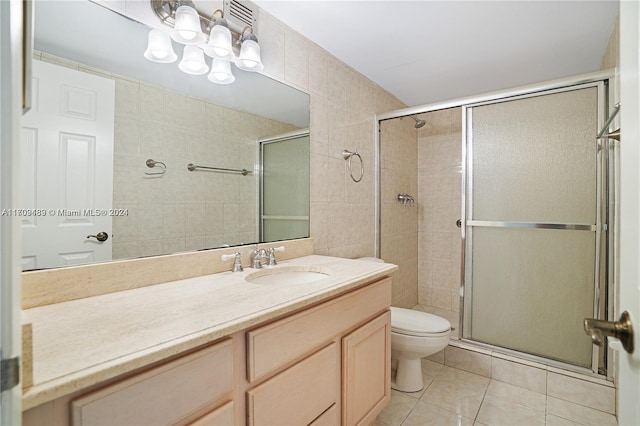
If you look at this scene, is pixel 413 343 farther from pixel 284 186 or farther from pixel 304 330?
pixel 284 186

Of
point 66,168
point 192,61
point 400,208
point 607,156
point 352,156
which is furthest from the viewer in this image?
point 400,208

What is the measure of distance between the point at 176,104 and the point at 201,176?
1.06ft

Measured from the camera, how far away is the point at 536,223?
202 cm

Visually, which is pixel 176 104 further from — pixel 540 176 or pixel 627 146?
pixel 540 176

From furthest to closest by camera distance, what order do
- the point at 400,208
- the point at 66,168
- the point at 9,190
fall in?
the point at 400,208
the point at 66,168
the point at 9,190

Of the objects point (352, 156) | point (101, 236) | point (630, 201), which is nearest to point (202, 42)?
point (101, 236)

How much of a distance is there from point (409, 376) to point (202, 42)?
87.1 inches

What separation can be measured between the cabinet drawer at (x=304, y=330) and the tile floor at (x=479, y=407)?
0.79 meters

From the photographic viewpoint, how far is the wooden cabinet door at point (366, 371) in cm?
133

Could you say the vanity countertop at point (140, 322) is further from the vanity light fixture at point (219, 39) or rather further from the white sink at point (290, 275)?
the vanity light fixture at point (219, 39)

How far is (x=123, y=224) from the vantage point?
120 cm

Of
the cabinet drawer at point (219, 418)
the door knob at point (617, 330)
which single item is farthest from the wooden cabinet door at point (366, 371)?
the door knob at point (617, 330)

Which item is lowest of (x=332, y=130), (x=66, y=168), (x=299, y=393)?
(x=299, y=393)

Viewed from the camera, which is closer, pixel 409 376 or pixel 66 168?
pixel 66 168
